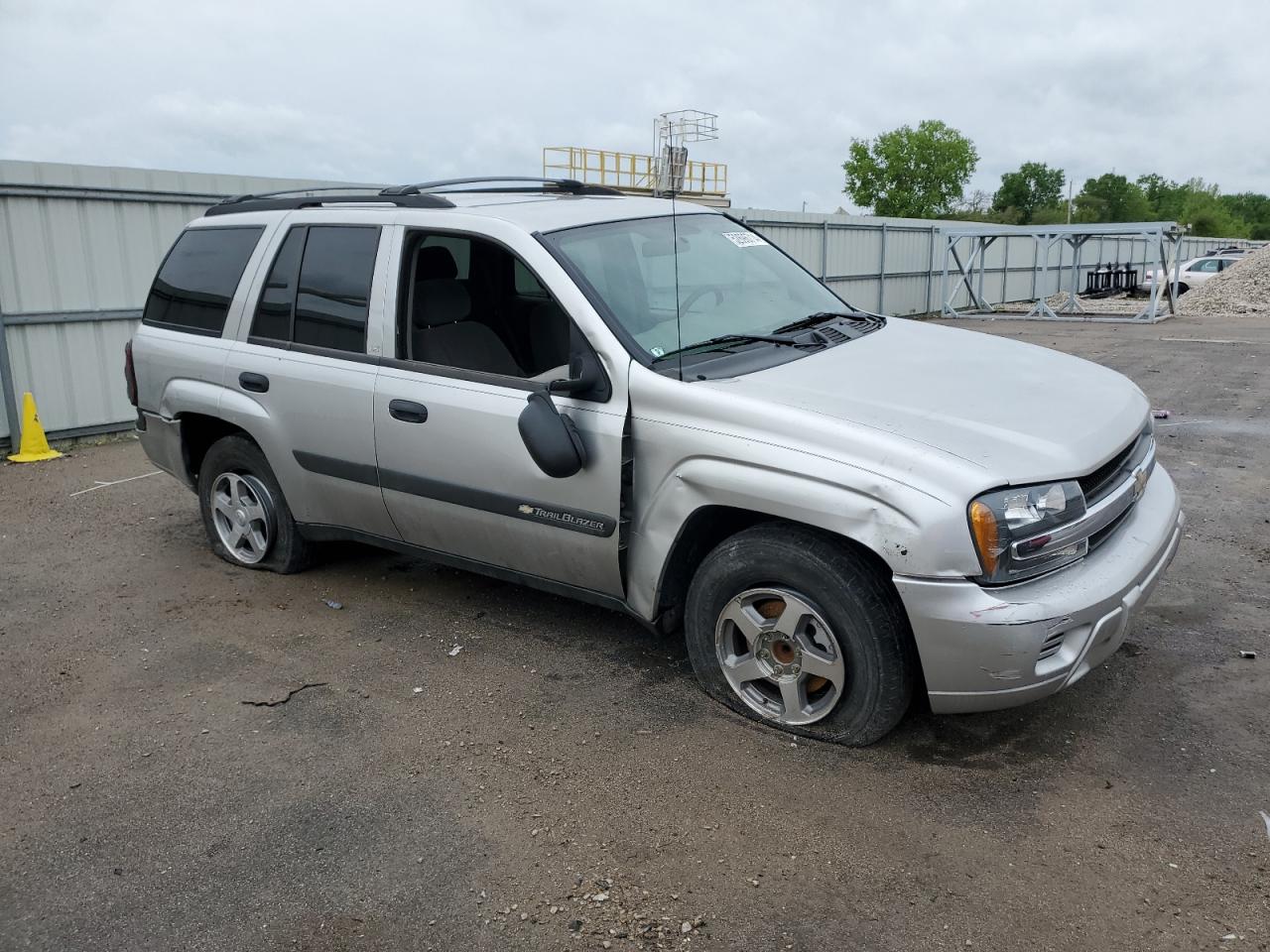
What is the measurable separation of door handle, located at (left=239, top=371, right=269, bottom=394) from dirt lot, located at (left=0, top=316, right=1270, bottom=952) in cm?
107

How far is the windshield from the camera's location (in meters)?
4.12

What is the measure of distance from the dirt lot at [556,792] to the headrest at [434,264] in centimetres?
160

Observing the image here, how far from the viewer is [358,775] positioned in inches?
144

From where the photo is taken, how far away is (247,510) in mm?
5582

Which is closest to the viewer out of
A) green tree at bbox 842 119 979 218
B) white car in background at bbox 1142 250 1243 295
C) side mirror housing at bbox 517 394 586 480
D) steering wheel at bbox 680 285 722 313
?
side mirror housing at bbox 517 394 586 480

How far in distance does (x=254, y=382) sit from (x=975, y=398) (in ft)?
11.0

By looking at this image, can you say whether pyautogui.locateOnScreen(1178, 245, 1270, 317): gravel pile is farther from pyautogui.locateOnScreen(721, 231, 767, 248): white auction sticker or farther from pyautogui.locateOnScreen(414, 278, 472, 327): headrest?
pyautogui.locateOnScreen(414, 278, 472, 327): headrest

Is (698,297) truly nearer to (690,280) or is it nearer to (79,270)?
(690,280)

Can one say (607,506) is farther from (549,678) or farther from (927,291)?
(927,291)

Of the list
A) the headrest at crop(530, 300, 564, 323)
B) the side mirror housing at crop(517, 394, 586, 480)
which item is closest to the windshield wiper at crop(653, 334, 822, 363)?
the side mirror housing at crop(517, 394, 586, 480)

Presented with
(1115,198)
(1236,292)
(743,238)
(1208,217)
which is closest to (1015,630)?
(743,238)

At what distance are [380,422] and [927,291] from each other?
24.5m

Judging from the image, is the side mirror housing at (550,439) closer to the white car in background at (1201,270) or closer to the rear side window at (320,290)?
the rear side window at (320,290)

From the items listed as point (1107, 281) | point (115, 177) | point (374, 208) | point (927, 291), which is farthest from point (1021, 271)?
point (374, 208)
